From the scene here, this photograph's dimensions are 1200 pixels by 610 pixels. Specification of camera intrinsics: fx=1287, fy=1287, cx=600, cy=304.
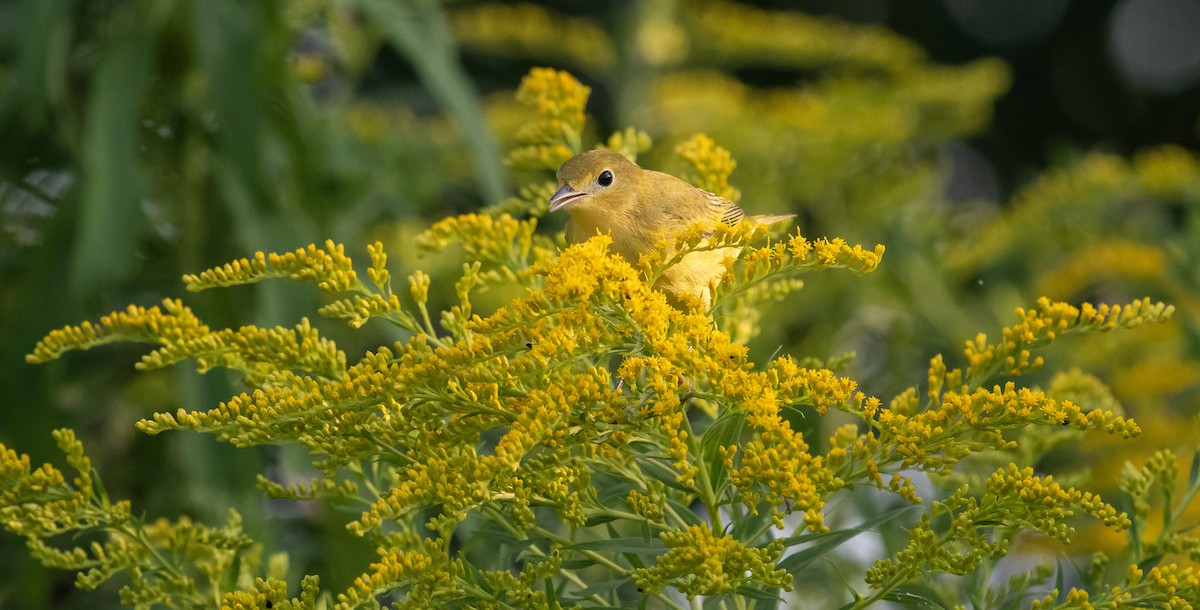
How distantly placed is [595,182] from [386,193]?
4.88 ft

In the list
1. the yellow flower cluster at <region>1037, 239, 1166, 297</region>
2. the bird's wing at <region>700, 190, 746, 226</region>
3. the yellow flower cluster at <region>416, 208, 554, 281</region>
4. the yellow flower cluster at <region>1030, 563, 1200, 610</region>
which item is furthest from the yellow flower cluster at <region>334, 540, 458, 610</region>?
the yellow flower cluster at <region>1037, 239, 1166, 297</region>

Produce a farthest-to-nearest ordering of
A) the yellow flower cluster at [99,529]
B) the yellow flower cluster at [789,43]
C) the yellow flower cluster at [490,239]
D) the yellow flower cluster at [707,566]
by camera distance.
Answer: the yellow flower cluster at [789,43] < the yellow flower cluster at [490,239] < the yellow flower cluster at [99,529] < the yellow flower cluster at [707,566]

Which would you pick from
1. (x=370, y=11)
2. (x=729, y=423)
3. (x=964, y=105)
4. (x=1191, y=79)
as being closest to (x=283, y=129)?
(x=370, y=11)

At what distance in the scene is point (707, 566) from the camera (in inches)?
49.4

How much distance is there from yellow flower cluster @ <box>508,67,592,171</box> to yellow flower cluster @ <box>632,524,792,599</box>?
0.77 metres

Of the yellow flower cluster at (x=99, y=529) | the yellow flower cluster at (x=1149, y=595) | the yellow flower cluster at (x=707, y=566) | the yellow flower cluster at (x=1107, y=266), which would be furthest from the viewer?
the yellow flower cluster at (x=1107, y=266)

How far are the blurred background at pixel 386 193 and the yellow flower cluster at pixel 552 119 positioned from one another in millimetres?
690

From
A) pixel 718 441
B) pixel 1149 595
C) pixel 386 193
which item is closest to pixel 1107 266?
pixel 386 193

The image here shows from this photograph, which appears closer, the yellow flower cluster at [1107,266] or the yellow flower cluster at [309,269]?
the yellow flower cluster at [309,269]

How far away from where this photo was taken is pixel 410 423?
4.66 ft

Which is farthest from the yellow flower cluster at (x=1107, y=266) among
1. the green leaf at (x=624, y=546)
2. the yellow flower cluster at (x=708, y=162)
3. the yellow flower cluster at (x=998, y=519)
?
the green leaf at (x=624, y=546)

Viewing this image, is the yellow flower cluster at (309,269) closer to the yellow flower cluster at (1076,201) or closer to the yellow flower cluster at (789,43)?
the yellow flower cluster at (1076,201)

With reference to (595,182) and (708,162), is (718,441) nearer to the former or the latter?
(708,162)

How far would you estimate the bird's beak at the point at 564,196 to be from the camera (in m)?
1.93
